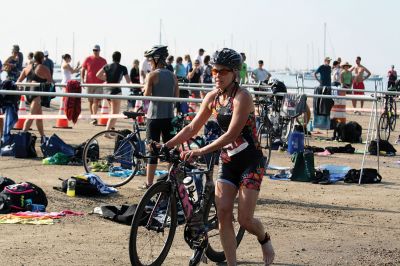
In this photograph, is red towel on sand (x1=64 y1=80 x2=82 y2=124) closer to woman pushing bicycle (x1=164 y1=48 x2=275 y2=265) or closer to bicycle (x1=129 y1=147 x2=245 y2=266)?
bicycle (x1=129 y1=147 x2=245 y2=266)

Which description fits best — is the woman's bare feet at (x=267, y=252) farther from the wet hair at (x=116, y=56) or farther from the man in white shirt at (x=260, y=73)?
the man in white shirt at (x=260, y=73)

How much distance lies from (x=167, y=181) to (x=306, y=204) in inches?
174

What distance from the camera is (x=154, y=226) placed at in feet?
25.4

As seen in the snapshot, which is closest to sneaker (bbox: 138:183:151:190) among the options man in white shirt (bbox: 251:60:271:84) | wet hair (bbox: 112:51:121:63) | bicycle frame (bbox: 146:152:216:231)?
bicycle frame (bbox: 146:152:216:231)

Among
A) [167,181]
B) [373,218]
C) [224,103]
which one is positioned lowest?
[373,218]

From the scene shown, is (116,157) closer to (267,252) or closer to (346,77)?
(267,252)

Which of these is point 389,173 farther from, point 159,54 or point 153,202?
point 153,202

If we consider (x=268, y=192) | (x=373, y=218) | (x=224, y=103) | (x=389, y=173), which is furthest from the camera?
(x=389, y=173)

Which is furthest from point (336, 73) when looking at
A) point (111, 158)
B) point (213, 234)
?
point (213, 234)

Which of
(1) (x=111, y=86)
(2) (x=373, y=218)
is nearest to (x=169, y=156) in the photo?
(2) (x=373, y=218)

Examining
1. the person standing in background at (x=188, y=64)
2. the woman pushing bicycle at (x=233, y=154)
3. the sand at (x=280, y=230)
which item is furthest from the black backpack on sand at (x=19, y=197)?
the person standing in background at (x=188, y=64)

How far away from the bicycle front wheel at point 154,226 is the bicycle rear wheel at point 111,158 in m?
4.82

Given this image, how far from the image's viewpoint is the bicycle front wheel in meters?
7.46

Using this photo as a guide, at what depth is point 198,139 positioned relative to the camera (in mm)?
14008
